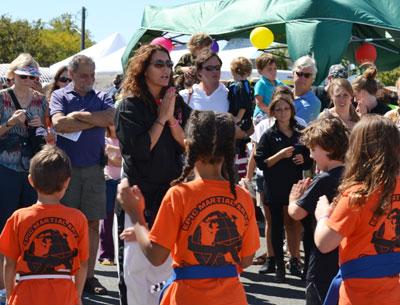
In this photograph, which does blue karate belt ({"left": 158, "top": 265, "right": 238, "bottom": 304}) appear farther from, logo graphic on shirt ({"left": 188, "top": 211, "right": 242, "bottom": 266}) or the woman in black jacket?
the woman in black jacket

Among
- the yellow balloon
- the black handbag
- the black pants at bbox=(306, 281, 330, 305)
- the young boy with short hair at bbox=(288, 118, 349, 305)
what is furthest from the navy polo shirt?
the yellow balloon

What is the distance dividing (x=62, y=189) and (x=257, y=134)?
13.0 feet

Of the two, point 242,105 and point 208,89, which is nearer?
point 208,89

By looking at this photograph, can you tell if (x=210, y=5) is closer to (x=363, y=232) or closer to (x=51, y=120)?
(x=51, y=120)

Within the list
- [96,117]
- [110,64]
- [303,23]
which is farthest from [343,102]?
[110,64]

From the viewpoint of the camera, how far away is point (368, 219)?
12.5ft

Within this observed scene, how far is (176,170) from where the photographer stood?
5.02 meters

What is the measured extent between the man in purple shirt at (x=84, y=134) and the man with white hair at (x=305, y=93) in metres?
2.46

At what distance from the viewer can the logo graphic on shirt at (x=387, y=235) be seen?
3869 mm

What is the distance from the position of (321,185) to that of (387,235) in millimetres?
750

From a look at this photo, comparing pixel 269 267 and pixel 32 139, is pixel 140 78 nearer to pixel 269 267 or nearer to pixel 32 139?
pixel 32 139

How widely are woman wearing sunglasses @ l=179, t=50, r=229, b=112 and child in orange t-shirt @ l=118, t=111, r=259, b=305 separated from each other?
366 centimetres

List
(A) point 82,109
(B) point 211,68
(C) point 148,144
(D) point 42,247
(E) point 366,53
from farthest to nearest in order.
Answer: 1. (E) point 366,53
2. (B) point 211,68
3. (A) point 82,109
4. (C) point 148,144
5. (D) point 42,247

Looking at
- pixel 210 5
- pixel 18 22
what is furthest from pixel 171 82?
pixel 18 22
